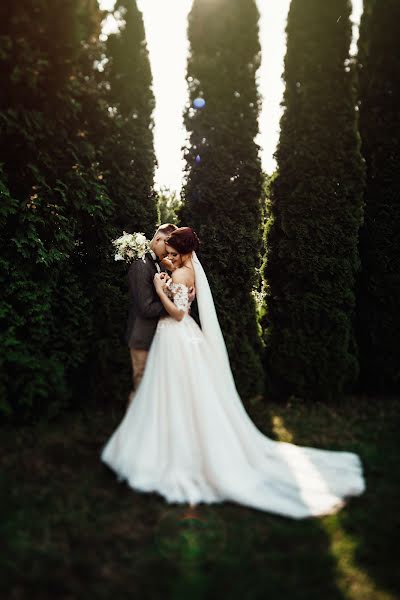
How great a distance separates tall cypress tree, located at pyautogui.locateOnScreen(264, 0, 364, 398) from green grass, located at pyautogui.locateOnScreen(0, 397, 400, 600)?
7.85 feet

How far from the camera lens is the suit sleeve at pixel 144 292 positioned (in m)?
4.73

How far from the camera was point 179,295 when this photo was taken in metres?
4.63

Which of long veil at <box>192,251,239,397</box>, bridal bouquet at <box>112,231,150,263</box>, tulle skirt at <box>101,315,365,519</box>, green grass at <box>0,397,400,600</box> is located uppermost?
bridal bouquet at <box>112,231,150,263</box>

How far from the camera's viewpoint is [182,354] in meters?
4.40

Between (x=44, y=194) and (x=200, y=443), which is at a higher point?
(x=44, y=194)

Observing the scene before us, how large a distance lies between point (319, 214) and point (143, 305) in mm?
3653

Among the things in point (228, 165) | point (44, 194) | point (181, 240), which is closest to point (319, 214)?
point (228, 165)

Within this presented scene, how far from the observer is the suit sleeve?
4.73 m

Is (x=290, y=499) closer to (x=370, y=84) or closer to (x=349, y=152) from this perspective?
(x=349, y=152)

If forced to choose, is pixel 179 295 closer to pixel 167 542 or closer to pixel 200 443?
pixel 200 443

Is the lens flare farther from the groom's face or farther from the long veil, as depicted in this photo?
the long veil

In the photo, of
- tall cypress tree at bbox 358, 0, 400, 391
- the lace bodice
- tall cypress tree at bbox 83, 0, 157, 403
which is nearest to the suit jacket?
the lace bodice

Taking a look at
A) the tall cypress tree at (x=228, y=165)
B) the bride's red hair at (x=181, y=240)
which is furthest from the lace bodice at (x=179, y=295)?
the tall cypress tree at (x=228, y=165)

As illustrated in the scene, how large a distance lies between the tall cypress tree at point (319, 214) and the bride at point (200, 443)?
2.26 meters
